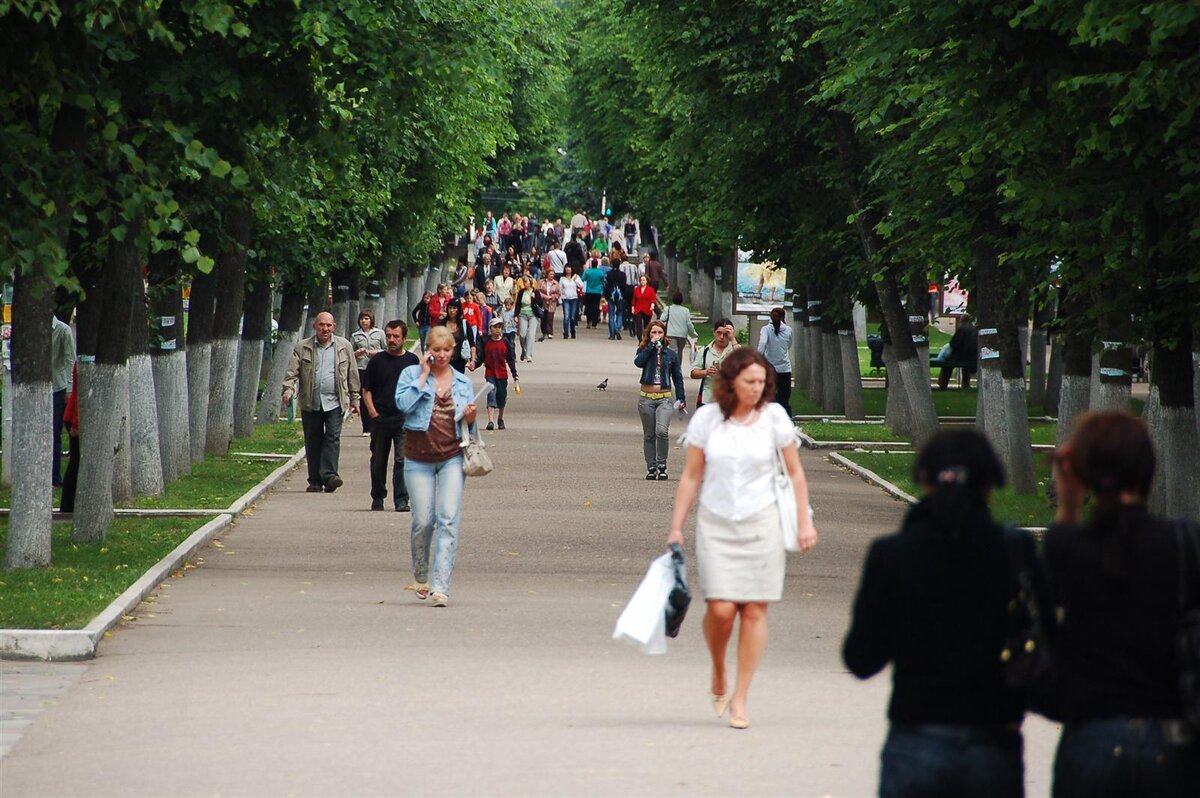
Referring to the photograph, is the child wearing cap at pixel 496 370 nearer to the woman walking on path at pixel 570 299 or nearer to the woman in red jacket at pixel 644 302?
the woman in red jacket at pixel 644 302

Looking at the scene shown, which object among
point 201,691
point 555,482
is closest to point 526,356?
point 555,482

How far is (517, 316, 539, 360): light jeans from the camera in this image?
171ft

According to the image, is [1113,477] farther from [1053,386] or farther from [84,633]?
[1053,386]

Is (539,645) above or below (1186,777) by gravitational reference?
below

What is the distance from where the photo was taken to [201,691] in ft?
33.4

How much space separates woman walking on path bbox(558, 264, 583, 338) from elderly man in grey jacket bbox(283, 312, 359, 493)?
1543 inches

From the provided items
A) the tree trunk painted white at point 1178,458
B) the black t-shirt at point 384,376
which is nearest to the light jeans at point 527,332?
the black t-shirt at point 384,376

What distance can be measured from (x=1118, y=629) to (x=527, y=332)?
48197 millimetres

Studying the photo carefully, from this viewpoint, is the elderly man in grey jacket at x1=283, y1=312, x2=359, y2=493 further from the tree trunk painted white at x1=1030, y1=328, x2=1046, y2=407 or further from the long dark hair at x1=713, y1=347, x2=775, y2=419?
the tree trunk painted white at x1=1030, y1=328, x2=1046, y2=407

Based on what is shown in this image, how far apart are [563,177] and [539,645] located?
94.0 meters

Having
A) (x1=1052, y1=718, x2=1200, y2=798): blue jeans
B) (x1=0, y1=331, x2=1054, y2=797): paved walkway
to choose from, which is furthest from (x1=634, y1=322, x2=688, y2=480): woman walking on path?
(x1=1052, y1=718, x2=1200, y2=798): blue jeans

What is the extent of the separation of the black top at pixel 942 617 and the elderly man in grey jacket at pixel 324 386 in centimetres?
1686

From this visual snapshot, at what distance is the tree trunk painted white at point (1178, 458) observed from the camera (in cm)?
1666

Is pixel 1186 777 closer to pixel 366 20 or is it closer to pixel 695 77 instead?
pixel 366 20
